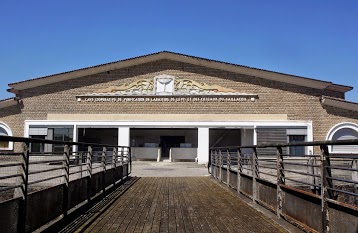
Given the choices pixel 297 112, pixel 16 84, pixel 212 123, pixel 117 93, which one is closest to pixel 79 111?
pixel 117 93

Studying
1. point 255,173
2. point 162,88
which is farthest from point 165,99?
point 255,173

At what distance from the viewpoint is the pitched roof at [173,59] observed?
27875mm

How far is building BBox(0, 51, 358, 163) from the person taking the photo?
27953 millimetres

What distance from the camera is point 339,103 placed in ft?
88.3

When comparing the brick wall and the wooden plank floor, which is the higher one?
the brick wall

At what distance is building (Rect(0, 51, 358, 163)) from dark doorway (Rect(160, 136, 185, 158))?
7.42 meters

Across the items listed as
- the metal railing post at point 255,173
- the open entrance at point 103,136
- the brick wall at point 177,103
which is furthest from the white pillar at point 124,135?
the metal railing post at point 255,173

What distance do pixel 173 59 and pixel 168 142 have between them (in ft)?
34.7

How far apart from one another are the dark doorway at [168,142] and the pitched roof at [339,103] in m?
14.2

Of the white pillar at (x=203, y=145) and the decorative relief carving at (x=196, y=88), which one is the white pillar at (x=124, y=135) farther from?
the white pillar at (x=203, y=145)

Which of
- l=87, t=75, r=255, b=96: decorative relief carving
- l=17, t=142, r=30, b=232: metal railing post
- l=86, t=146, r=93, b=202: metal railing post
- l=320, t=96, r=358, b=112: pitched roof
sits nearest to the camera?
l=17, t=142, r=30, b=232: metal railing post

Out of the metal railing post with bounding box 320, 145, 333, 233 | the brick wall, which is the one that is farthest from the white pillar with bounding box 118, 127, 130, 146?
the metal railing post with bounding box 320, 145, 333, 233

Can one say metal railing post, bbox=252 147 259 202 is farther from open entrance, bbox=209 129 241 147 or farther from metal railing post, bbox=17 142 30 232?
open entrance, bbox=209 129 241 147

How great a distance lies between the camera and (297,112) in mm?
27922
